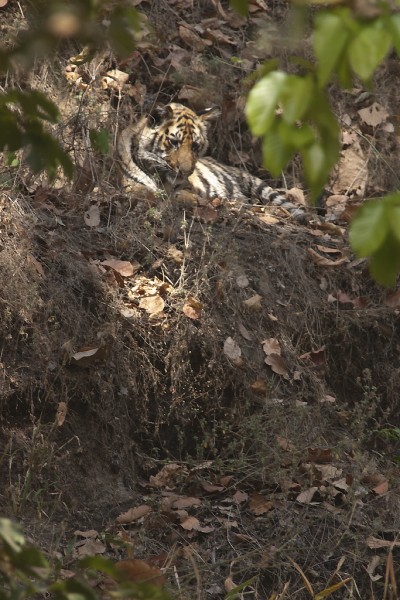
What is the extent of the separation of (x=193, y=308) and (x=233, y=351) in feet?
1.08

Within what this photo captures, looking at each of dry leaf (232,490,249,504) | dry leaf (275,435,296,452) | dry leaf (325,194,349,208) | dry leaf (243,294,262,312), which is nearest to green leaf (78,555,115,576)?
dry leaf (232,490,249,504)

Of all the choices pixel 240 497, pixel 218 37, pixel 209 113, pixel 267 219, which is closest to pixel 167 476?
pixel 240 497

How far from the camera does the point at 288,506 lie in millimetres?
4586

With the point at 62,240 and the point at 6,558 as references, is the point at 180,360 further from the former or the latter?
the point at 6,558

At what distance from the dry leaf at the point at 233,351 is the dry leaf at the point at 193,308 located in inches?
8.9

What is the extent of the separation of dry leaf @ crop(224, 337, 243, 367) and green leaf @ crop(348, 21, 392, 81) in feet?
12.8

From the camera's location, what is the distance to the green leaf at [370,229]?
4.59 ft

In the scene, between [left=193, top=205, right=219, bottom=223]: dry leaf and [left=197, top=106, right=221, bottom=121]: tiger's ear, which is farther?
[left=197, top=106, right=221, bottom=121]: tiger's ear

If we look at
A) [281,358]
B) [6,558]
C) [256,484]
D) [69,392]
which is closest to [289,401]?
[281,358]

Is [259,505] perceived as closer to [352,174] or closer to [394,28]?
[394,28]

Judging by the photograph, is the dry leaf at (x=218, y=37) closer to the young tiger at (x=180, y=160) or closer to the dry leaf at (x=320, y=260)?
the young tiger at (x=180, y=160)

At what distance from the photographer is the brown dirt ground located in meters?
4.35

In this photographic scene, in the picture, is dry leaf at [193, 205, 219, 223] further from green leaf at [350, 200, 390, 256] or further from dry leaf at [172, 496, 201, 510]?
green leaf at [350, 200, 390, 256]

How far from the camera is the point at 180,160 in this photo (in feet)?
23.0
